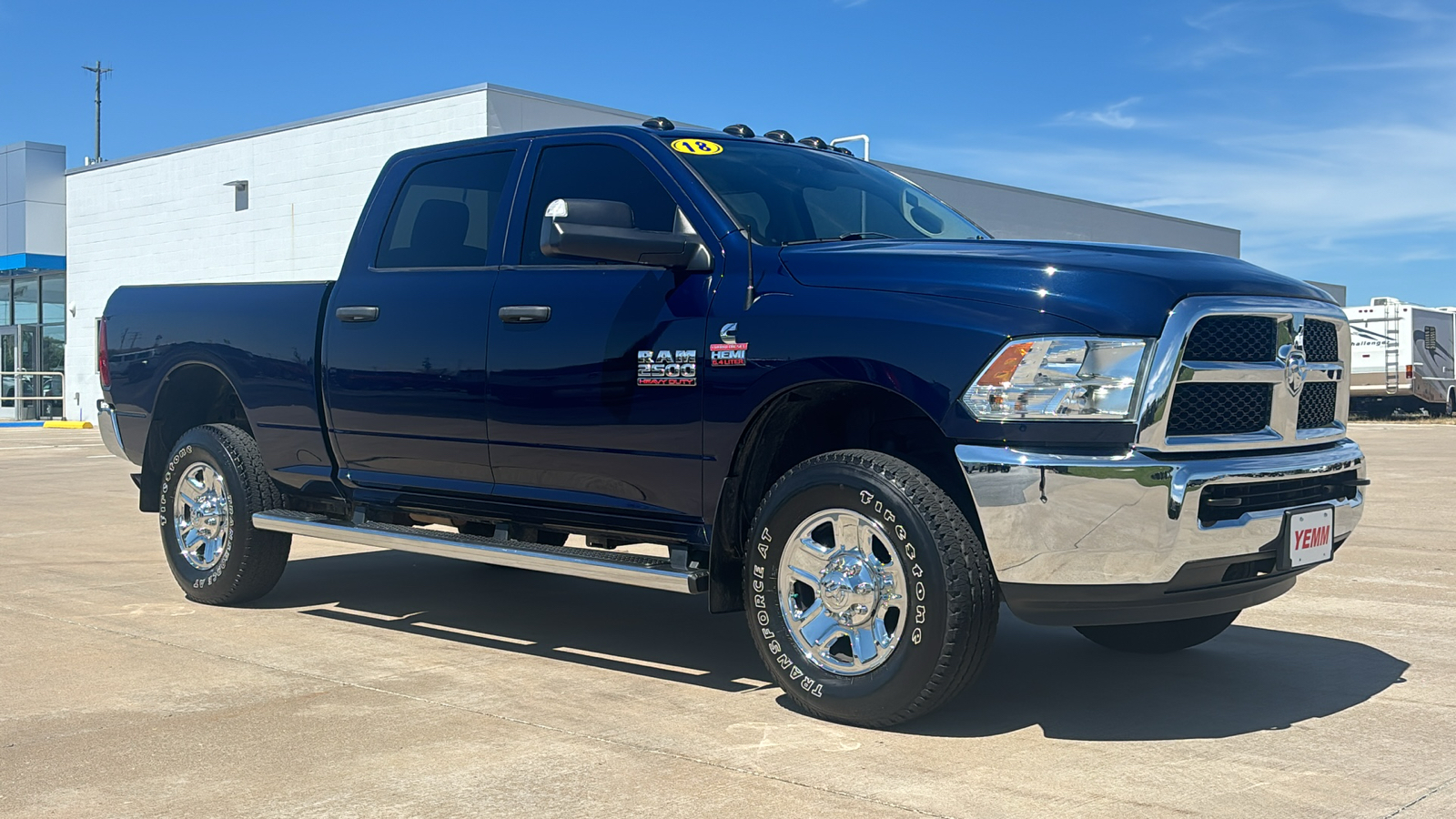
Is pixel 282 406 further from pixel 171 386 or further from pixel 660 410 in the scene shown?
pixel 660 410

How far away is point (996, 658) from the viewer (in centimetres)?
576

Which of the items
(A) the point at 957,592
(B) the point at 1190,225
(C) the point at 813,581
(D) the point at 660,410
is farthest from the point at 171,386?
(B) the point at 1190,225

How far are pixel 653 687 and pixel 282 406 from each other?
2.49 meters

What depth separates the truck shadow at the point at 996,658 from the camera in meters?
4.72

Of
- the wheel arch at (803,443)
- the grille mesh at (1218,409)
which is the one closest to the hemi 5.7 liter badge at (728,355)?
the wheel arch at (803,443)

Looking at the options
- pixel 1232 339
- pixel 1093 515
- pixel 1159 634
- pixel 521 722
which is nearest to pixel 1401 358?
pixel 1159 634

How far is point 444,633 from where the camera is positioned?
20.8ft

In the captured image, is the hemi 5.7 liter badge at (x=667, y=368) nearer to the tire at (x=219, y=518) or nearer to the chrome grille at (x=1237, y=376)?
the chrome grille at (x=1237, y=376)

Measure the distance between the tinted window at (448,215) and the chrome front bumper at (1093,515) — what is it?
2616mm

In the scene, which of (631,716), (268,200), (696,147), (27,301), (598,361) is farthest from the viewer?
(27,301)

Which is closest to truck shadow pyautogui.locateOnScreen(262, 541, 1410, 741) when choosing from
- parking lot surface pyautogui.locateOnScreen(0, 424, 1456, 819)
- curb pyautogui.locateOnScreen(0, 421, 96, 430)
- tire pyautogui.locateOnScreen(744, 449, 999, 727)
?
parking lot surface pyautogui.locateOnScreen(0, 424, 1456, 819)

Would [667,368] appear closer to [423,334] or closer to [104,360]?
[423,334]

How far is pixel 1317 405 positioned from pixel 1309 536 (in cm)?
55

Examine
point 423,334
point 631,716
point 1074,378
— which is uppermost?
point 423,334
